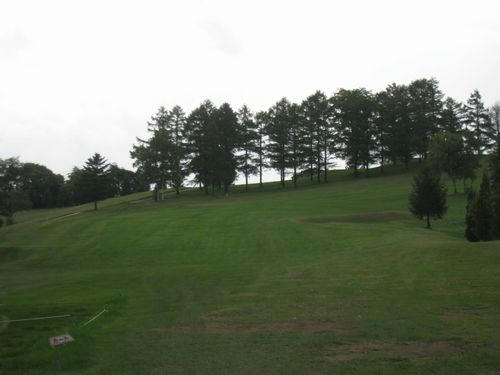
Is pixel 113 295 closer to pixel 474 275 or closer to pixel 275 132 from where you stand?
pixel 474 275

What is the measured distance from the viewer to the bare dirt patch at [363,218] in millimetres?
39281

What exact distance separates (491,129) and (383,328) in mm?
84613

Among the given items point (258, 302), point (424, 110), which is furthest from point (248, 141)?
point (258, 302)

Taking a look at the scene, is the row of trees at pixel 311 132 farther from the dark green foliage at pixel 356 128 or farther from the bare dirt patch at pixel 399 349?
the bare dirt patch at pixel 399 349

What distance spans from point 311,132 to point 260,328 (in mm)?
68469

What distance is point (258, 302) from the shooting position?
14469 millimetres

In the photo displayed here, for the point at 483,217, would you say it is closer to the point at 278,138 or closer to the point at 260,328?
the point at 260,328

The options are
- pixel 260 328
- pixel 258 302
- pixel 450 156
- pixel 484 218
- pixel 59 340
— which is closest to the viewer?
pixel 59 340

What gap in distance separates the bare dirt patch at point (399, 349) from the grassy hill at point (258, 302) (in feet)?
0.07

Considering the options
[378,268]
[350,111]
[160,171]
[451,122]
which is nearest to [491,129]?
[451,122]

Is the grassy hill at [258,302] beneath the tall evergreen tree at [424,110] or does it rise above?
beneath

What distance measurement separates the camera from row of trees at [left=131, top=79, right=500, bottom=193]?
70875mm

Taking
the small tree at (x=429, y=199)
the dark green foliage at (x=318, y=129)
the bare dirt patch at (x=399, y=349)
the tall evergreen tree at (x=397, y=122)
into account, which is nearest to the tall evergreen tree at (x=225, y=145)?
the dark green foliage at (x=318, y=129)

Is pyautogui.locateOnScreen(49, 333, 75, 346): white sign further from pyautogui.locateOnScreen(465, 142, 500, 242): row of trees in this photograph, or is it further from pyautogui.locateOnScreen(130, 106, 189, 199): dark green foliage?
pyautogui.locateOnScreen(130, 106, 189, 199): dark green foliage
